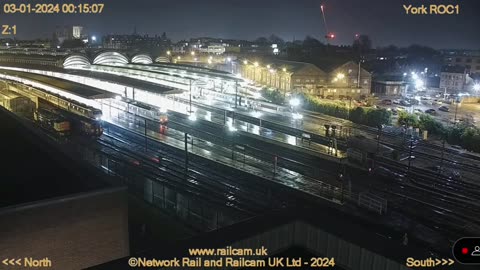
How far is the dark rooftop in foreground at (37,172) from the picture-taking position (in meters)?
8.52

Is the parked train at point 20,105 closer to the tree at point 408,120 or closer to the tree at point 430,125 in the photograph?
the tree at point 408,120

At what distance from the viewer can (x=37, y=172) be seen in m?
9.70

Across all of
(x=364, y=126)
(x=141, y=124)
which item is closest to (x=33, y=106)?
(x=141, y=124)

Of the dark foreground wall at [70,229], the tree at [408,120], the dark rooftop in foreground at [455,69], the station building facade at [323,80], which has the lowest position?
the dark foreground wall at [70,229]

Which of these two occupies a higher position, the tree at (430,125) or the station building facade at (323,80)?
the station building facade at (323,80)

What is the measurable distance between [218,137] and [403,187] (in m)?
8.06

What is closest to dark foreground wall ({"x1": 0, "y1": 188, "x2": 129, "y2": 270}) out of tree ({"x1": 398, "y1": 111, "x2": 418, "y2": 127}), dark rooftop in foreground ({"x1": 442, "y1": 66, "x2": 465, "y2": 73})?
tree ({"x1": 398, "y1": 111, "x2": 418, "y2": 127})

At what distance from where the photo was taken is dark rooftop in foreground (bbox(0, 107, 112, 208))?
8516 mm

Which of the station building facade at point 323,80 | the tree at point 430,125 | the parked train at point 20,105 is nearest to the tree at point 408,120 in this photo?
the tree at point 430,125

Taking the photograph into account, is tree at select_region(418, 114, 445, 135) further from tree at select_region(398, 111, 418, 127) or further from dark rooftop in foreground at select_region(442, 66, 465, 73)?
dark rooftop in foreground at select_region(442, 66, 465, 73)

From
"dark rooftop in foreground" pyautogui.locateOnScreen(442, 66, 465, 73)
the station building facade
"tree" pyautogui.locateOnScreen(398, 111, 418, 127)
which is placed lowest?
"tree" pyautogui.locateOnScreen(398, 111, 418, 127)

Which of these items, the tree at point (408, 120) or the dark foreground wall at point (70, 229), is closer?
the dark foreground wall at point (70, 229)

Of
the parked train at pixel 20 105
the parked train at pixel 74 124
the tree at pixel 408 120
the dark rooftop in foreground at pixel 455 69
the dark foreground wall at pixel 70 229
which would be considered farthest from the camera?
the dark rooftop in foreground at pixel 455 69

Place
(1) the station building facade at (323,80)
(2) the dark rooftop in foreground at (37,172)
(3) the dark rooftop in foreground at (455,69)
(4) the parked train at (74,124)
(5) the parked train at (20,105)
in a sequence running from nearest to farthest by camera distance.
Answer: (2) the dark rooftop in foreground at (37,172), (4) the parked train at (74,124), (5) the parked train at (20,105), (1) the station building facade at (323,80), (3) the dark rooftop in foreground at (455,69)
